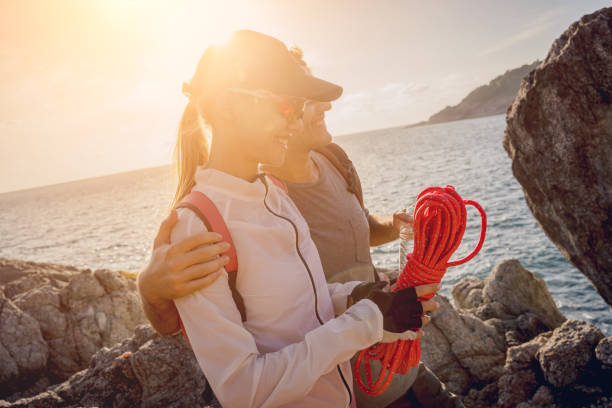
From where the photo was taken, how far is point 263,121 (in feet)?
5.34

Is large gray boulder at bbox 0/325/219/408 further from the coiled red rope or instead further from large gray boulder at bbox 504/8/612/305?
large gray boulder at bbox 504/8/612/305

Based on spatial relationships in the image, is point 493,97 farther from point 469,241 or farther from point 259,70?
point 259,70

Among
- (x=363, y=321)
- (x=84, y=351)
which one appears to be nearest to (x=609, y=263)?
(x=363, y=321)

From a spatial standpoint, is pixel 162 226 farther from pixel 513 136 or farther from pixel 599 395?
pixel 513 136

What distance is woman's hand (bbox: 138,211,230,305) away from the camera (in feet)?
4.42

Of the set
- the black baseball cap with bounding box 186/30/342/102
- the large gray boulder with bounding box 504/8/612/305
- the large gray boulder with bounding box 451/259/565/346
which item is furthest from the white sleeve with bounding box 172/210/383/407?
the large gray boulder with bounding box 451/259/565/346

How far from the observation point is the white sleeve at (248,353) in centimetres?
129

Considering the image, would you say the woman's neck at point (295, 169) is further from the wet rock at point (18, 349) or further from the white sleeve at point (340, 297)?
the wet rock at point (18, 349)

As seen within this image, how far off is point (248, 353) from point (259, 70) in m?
1.19

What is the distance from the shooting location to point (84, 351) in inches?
292

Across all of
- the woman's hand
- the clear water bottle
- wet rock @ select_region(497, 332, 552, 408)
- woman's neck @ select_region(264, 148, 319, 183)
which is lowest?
wet rock @ select_region(497, 332, 552, 408)

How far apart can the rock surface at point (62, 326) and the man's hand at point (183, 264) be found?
7.37 meters

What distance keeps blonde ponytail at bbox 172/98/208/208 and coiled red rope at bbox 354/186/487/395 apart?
1.19 meters

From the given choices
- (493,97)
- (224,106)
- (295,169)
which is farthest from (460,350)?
(493,97)
